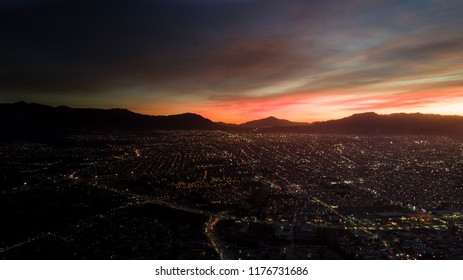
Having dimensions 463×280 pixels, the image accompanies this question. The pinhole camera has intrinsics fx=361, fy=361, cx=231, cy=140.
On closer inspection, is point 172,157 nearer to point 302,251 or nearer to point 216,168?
point 216,168

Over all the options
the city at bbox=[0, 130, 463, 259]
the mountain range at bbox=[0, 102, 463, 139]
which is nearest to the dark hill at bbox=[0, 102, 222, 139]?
the mountain range at bbox=[0, 102, 463, 139]

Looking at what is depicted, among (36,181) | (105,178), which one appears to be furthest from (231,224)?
(36,181)

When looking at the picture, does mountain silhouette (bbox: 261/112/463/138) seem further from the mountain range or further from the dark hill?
the dark hill

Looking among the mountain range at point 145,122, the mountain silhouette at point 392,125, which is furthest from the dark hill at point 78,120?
the mountain silhouette at point 392,125

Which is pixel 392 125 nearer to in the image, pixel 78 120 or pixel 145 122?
pixel 145 122

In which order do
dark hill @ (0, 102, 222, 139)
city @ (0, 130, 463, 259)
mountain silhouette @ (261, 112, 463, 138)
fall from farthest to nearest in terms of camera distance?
1. dark hill @ (0, 102, 222, 139)
2. mountain silhouette @ (261, 112, 463, 138)
3. city @ (0, 130, 463, 259)

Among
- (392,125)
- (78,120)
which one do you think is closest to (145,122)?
(78,120)
